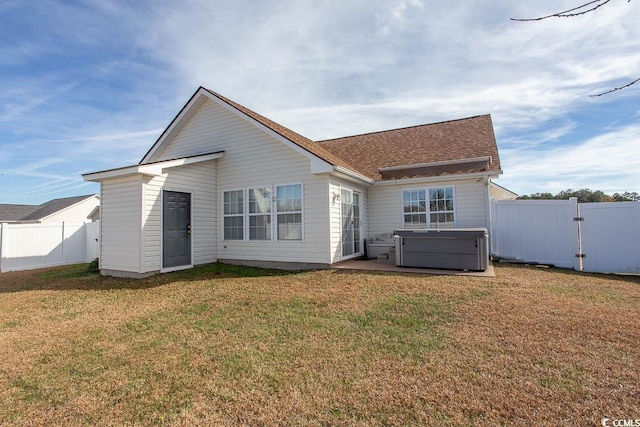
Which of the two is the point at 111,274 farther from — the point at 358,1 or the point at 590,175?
the point at 590,175

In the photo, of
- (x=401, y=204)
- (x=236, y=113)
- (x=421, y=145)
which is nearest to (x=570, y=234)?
(x=401, y=204)

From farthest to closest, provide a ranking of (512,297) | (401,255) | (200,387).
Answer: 1. (401,255)
2. (512,297)
3. (200,387)

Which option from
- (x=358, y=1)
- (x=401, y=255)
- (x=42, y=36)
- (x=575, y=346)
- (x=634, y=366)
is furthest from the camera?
(x=401, y=255)

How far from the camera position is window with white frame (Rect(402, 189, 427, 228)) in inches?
433

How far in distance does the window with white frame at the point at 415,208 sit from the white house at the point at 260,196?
36 mm

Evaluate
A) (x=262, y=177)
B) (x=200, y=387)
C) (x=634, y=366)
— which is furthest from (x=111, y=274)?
(x=634, y=366)

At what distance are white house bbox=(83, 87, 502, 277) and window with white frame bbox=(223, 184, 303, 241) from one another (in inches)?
1.3

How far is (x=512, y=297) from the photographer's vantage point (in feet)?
17.8

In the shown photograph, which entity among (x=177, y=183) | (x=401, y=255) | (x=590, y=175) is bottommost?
(x=401, y=255)

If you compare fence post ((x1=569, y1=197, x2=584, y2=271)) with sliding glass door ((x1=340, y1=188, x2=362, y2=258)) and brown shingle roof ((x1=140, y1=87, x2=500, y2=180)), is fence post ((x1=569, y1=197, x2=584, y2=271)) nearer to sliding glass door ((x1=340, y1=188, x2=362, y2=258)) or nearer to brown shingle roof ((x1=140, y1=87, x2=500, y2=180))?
brown shingle roof ((x1=140, y1=87, x2=500, y2=180))

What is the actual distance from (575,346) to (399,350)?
208 cm

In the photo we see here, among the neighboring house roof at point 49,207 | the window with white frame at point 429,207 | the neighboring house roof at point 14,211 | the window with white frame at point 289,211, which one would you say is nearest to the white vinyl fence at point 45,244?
the window with white frame at point 289,211

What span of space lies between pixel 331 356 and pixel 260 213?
6865mm

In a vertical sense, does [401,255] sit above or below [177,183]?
below
